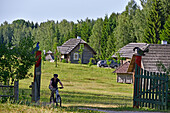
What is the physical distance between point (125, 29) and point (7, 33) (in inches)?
3822

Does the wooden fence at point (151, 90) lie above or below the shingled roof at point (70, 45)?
below

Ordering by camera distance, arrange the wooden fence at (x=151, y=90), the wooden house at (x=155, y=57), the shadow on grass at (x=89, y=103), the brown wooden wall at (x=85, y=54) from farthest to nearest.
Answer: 1. the brown wooden wall at (x=85, y=54)
2. the wooden house at (x=155, y=57)
3. the wooden fence at (x=151, y=90)
4. the shadow on grass at (x=89, y=103)

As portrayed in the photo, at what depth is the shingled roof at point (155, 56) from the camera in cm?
3547

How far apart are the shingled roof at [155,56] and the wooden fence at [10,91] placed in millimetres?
21725

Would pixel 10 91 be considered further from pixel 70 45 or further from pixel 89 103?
A: pixel 70 45

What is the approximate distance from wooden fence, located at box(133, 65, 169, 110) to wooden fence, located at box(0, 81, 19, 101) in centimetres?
545

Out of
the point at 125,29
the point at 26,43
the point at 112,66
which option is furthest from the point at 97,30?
the point at 26,43

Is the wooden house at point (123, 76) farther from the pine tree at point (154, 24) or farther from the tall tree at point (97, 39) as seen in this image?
the tall tree at point (97, 39)

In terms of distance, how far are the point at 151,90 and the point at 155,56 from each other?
20.4 m

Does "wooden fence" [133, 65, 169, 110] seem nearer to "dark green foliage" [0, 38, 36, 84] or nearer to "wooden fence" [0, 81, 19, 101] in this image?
"dark green foliage" [0, 38, 36, 84]

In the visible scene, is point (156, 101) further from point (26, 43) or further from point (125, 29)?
point (125, 29)

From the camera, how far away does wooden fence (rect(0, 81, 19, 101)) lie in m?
14.8

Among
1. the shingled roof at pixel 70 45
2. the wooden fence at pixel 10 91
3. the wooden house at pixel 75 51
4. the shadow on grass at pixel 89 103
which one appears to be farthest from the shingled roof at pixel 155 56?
the shingled roof at pixel 70 45

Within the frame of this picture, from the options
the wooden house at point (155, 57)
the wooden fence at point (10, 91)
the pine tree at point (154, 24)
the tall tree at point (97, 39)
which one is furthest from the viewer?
the tall tree at point (97, 39)
